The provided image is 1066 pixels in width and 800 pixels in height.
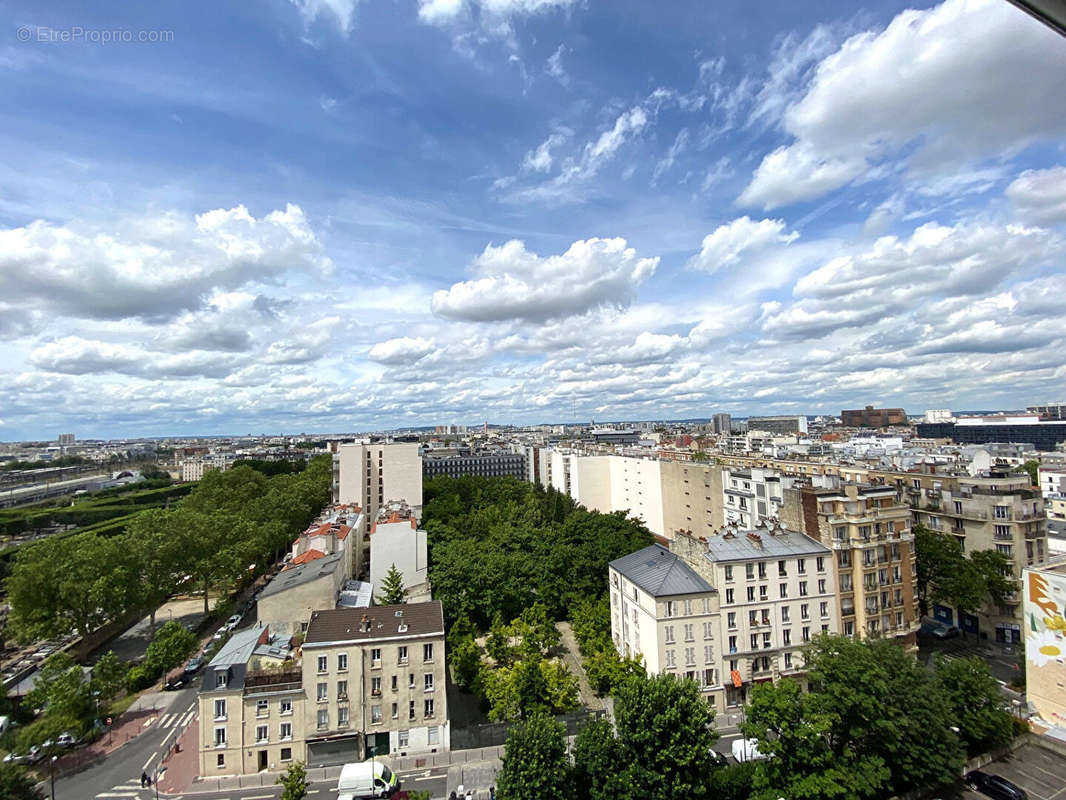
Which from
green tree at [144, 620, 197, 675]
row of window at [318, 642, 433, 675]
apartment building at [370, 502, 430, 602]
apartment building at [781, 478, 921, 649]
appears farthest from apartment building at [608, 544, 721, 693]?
green tree at [144, 620, 197, 675]

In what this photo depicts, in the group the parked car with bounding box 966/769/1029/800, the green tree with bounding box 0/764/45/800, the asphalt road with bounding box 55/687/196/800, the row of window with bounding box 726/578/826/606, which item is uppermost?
the row of window with bounding box 726/578/826/606

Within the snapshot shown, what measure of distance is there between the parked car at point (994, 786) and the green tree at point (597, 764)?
1912 cm

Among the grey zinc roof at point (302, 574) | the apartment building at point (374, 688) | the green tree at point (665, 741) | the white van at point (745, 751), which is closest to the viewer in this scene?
the green tree at point (665, 741)

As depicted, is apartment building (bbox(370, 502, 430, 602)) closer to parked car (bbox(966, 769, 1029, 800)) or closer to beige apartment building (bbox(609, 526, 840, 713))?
beige apartment building (bbox(609, 526, 840, 713))

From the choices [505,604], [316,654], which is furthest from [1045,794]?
[316,654]

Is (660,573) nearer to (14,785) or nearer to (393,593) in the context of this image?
(393,593)

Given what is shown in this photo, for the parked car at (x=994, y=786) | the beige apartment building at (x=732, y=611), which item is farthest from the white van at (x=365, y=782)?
the parked car at (x=994, y=786)

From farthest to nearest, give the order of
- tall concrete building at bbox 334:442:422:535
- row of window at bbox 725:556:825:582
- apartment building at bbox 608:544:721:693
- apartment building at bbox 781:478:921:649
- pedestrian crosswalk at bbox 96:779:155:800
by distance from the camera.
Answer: tall concrete building at bbox 334:442:422:535
apartment building at bbox 781:478:921:649
row of window at bbox 725:556:825:582
apartment building at bbox 608:544:721:693
pedestrian crosswalk at bbox 96:779:155:800

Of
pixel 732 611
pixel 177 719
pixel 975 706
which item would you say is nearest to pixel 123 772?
pixel 177 719

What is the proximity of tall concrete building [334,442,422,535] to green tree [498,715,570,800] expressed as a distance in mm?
71292

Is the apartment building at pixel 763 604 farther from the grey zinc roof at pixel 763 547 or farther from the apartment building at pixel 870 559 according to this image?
the apartment building at pixel 870 559

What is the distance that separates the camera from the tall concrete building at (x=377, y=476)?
308 feet

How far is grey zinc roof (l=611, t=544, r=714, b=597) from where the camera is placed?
124 feet

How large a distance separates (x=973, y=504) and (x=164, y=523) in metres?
81.1
